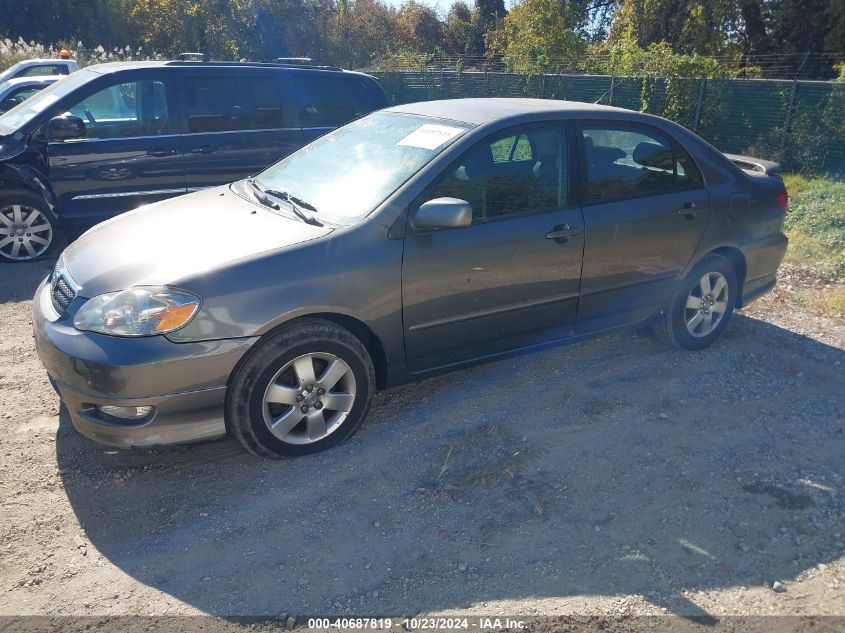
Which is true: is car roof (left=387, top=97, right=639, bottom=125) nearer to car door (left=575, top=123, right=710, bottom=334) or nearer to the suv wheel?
car door (left=575, top=123, right=710, bottom=334)

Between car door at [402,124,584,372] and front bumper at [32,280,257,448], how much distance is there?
1.04m

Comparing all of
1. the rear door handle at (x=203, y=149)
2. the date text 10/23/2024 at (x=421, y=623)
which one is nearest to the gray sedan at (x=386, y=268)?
the date text 10/23/2024 at (x=421, y=623)

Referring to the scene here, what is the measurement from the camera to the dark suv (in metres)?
6.78

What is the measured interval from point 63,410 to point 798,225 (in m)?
7.96

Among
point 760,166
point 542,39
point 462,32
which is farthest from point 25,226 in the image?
point 462,32

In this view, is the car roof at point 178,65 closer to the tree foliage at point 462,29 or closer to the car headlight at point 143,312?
the car headlight at point 143,312

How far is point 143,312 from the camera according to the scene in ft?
10.8

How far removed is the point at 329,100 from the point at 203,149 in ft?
5.10

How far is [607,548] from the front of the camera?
10.2 ft

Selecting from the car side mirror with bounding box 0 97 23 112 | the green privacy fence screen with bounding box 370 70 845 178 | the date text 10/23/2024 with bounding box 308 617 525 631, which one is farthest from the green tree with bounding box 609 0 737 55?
the date text 10/23/2024 with bounding box 308 617 525 631

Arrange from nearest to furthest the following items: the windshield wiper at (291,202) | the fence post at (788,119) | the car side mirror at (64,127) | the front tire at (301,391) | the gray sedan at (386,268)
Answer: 1. the gray sedan at (386,268)
2. the front tire at (301,391)
3. the windshield wiper at (291,202)
4. the car side mirror at (64,127)
5. the fence post at (788,119)

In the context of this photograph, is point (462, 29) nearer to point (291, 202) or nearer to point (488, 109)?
point (488, 109)

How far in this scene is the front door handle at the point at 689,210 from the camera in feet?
15.7

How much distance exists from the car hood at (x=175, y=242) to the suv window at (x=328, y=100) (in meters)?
3.68
